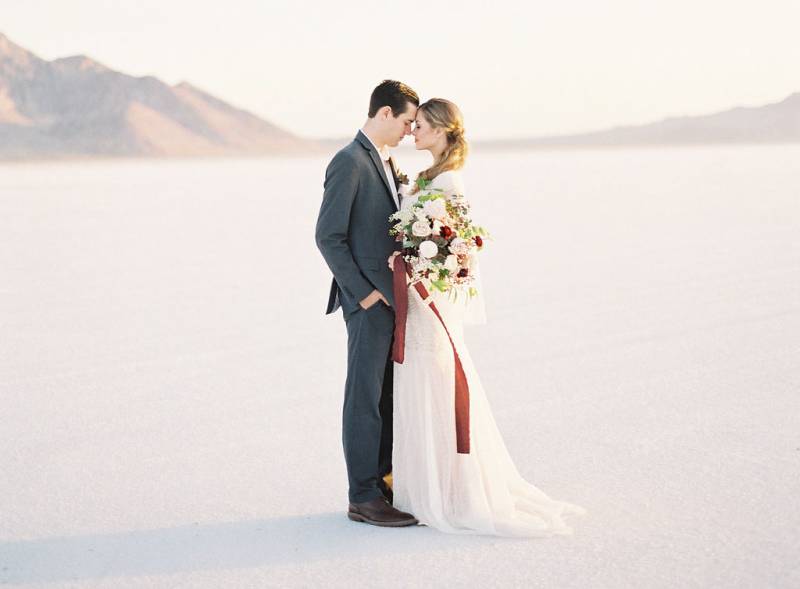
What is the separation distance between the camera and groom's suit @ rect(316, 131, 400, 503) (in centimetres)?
454

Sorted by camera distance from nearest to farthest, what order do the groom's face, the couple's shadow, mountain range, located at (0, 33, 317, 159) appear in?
1. the couple's shadow
2. the groom's face
3. mountain range, located at (0, 33, 317, 159)

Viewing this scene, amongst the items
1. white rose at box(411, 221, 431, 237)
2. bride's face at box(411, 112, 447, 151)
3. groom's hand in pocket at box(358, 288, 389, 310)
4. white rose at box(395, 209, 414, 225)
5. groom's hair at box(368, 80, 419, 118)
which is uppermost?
groom's hair at box(368, 80, 419, 118)

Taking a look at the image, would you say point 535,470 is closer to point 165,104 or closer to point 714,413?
point 714,413

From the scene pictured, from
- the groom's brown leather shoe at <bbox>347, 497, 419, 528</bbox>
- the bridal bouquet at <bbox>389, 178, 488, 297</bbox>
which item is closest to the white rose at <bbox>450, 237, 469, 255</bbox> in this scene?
the bridal bouquet at <bbox>389, 178, 488, 297</bbox>

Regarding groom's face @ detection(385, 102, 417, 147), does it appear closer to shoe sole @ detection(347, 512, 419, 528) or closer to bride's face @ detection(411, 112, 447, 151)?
bride's face @ detection(411, 112, 447, 151)

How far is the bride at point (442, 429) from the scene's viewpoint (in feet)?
15.0

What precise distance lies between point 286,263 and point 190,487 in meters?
10.1

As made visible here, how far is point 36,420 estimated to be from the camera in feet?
21.2

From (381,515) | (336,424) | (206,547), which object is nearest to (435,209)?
(381,515)

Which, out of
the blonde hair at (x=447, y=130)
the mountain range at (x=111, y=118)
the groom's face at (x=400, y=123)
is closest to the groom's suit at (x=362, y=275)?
the groom's face at (x=400, y=123)

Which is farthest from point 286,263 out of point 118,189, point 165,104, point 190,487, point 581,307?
point 165,104

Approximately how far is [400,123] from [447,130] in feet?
0.69

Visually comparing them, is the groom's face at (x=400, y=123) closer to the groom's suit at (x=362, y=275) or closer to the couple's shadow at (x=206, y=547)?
the groom's suit at (x=362, y=275)

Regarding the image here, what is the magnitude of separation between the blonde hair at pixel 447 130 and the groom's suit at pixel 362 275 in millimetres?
236
